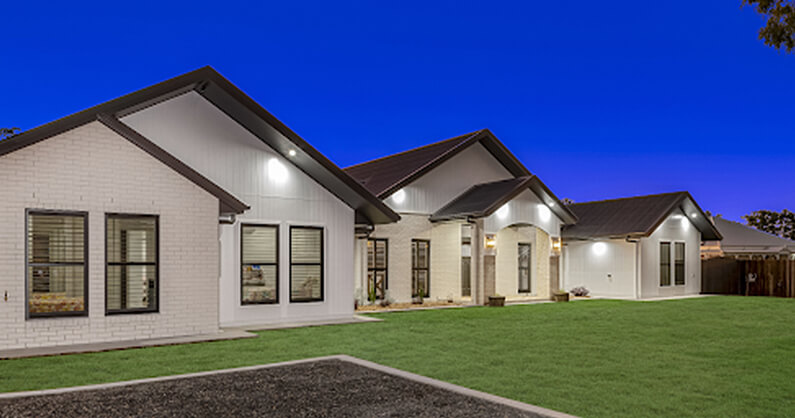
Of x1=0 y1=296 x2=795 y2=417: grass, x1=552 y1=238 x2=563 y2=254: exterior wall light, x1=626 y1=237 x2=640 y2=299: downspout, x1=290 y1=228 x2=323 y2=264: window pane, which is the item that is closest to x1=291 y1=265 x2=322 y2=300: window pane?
x1=290 y1=228 x2=323 y2=264: window pane

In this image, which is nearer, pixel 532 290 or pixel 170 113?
pixel 170 113

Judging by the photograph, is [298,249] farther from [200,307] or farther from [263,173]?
[200,307]

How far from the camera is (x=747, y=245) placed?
32.4 m

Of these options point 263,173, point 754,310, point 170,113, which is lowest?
point 754,310

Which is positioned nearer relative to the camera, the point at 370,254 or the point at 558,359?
the point at 558,359

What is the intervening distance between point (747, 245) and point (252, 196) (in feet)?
91.5

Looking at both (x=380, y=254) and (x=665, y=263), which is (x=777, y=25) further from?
(x=665, y=263)

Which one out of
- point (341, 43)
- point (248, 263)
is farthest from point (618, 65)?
point (248, 263)

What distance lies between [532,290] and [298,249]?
35.9 ft

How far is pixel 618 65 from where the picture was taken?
161 metres

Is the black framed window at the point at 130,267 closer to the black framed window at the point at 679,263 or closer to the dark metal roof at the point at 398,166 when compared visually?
the dark metal roof at the point at 398,166

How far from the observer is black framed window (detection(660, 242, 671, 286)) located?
25000 mm

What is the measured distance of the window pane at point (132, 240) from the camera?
38.5 ft

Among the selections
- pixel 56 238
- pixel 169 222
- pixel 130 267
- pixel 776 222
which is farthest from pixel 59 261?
pixel 776 222
